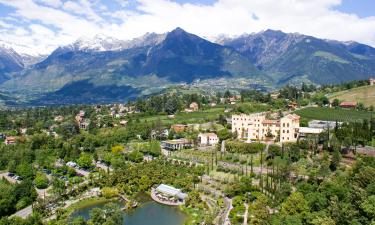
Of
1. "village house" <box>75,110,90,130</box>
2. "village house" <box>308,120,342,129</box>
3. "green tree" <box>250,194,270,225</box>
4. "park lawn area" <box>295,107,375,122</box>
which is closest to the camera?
"green tree" <box>250,194,270,225</box>

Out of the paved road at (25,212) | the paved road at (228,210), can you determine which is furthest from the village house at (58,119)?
the paved road at (228,210)

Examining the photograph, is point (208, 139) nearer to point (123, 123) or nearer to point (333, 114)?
point (333, 114)

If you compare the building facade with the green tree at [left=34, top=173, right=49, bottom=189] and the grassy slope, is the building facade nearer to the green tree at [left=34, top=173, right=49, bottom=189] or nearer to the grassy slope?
the green tree at [left=34, top=173, right=49, bottom=189]

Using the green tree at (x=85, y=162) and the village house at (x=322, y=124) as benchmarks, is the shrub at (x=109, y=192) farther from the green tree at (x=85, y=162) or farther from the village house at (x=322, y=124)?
the village house at (x=322, y=124)

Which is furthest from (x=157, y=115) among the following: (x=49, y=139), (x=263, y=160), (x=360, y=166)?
(x=360, y=166)

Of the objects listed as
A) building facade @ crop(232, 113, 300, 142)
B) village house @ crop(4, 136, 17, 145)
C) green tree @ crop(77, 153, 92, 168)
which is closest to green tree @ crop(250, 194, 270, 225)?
building facade @ crop(232, 113, 300, 142)

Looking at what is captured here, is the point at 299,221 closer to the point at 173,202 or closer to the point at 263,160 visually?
the point at 173,202
